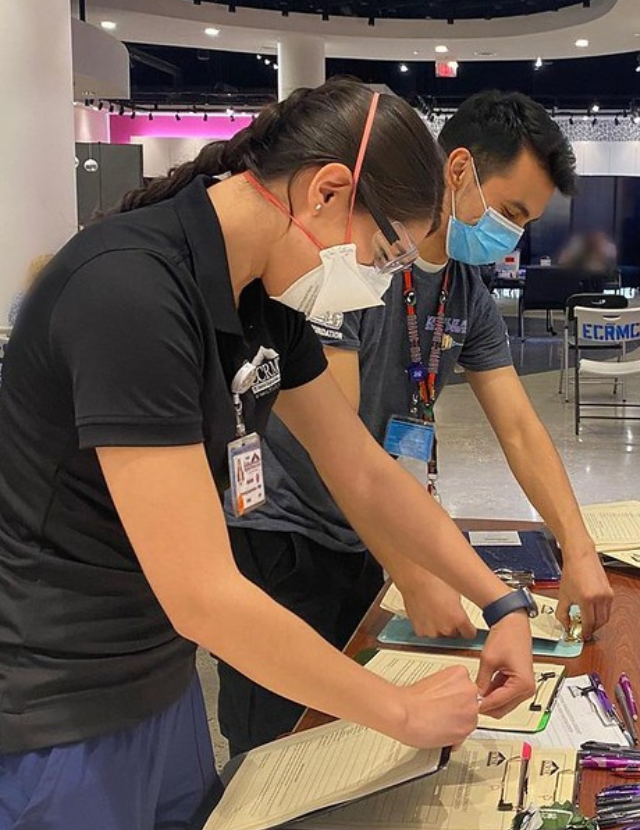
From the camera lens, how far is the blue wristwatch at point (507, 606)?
1.19 m

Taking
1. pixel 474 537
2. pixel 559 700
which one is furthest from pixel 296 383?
pixel 474 537

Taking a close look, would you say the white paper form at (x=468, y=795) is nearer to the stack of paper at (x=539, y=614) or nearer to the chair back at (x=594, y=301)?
the stack of paper at (x=539, y=614)

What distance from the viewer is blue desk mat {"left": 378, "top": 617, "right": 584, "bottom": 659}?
4.48 ft

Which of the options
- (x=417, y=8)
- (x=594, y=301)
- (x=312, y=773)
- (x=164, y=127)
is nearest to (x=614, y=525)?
(x=312, y=773)

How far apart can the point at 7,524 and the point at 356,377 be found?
66cm

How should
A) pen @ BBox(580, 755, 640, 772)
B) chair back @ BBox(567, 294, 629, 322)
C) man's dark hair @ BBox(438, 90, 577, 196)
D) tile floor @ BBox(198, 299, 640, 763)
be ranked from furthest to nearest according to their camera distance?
chair back @ BBox(567, 294, 629, 322) → tile floor @ BBox(198, 299, 640, 763) → man's dark hair @ BBox(438, 90, 577, 196) → pen @ BBox(580, 755, 640, 772)

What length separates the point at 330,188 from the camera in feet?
3.09

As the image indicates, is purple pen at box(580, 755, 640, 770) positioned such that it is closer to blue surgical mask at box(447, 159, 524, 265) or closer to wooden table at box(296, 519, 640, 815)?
wooden table at box(296, 519, 640, 815)

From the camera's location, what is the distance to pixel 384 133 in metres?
0.93

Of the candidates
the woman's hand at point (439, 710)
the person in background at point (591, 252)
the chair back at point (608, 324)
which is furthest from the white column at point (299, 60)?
the woman's hand at point (439, 710)

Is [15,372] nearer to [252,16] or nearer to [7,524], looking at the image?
[7,524]

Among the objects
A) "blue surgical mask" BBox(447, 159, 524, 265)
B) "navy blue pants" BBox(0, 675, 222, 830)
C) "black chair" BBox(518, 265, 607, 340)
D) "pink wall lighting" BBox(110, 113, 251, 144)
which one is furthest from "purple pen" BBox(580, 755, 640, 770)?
"pink wall lighting" BBox(110, 113, 251, 144)

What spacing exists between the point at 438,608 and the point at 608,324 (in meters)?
5.66

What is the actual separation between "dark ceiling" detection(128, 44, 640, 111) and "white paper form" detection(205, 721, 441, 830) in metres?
14.0
